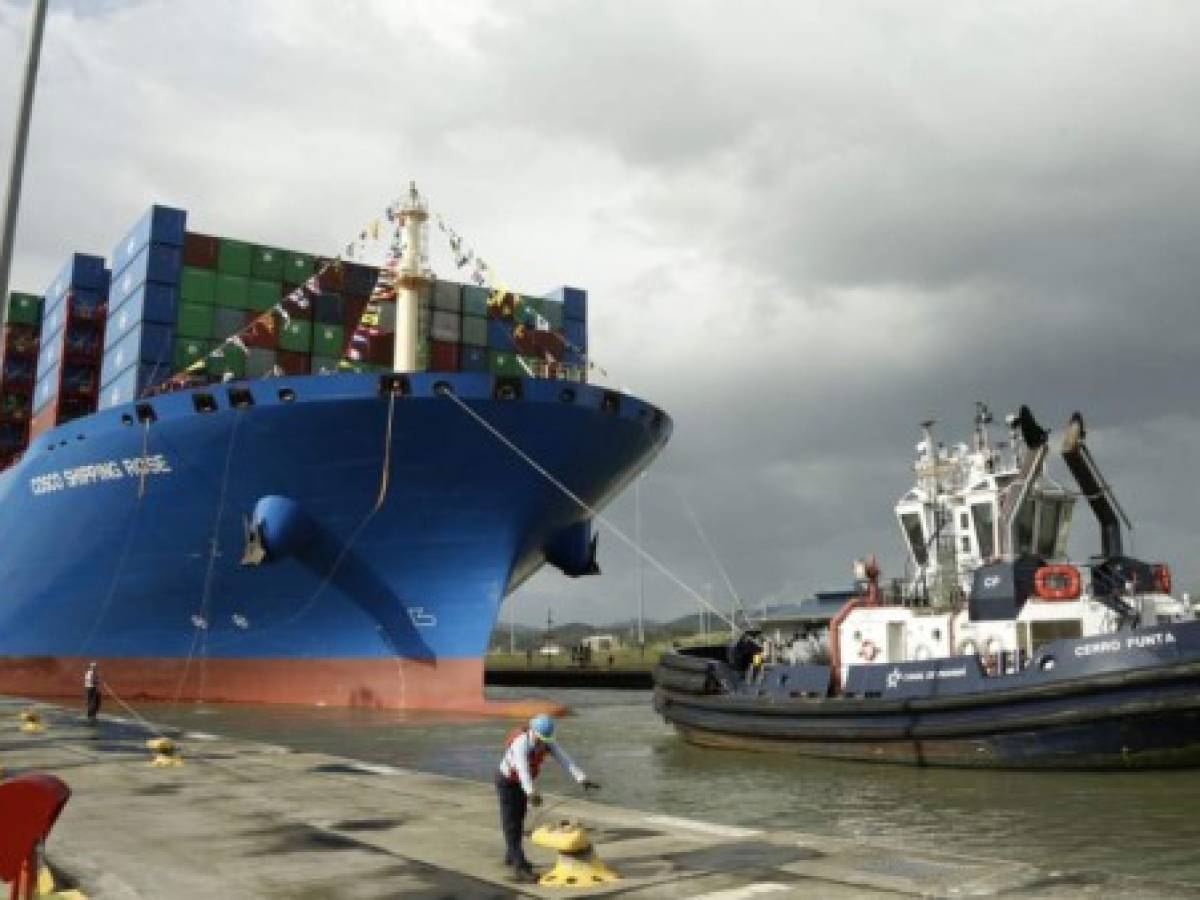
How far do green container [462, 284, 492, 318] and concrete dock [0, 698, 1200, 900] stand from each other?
846 inches

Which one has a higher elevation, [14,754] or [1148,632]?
[1148,632]

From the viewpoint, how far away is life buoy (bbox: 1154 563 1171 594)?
17.8 m

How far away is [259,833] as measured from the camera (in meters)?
9.71

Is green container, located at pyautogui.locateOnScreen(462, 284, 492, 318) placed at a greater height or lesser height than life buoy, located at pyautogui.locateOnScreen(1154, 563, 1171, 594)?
greater

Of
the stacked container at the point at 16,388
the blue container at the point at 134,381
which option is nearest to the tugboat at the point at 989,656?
the blue container at the point at 134,381

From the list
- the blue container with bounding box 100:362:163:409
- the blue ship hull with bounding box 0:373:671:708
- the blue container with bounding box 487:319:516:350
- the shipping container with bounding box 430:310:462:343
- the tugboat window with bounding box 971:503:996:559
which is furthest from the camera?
the blue container with bounding box 487:319:516:350

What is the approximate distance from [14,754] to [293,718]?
8463 mm

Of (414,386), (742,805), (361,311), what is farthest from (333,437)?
(742,805)

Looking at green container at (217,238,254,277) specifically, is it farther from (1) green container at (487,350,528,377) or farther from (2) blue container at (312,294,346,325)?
(1) green container at (487,350,528,377)

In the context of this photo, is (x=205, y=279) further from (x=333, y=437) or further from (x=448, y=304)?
(x=333, y=437)

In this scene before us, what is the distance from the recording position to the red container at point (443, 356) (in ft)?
106

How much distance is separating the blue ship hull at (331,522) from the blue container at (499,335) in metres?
7.86

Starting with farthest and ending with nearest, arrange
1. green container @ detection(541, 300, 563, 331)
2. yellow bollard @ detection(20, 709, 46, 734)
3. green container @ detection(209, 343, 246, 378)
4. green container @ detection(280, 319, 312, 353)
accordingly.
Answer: green container @ detection(541, 300, 563, 331), green container @ detection(280, 319, 312, 353), green container @ detection(209, 343, 246, 378), yellow bollard @ detection(20, 709, 46, 734)

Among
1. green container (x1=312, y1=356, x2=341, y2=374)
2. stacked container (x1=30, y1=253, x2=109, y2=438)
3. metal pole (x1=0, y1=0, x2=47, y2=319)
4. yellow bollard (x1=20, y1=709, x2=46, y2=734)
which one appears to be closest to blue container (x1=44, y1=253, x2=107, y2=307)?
A: stacked container (x1=30, y1=253, x2=109, y2=438)
